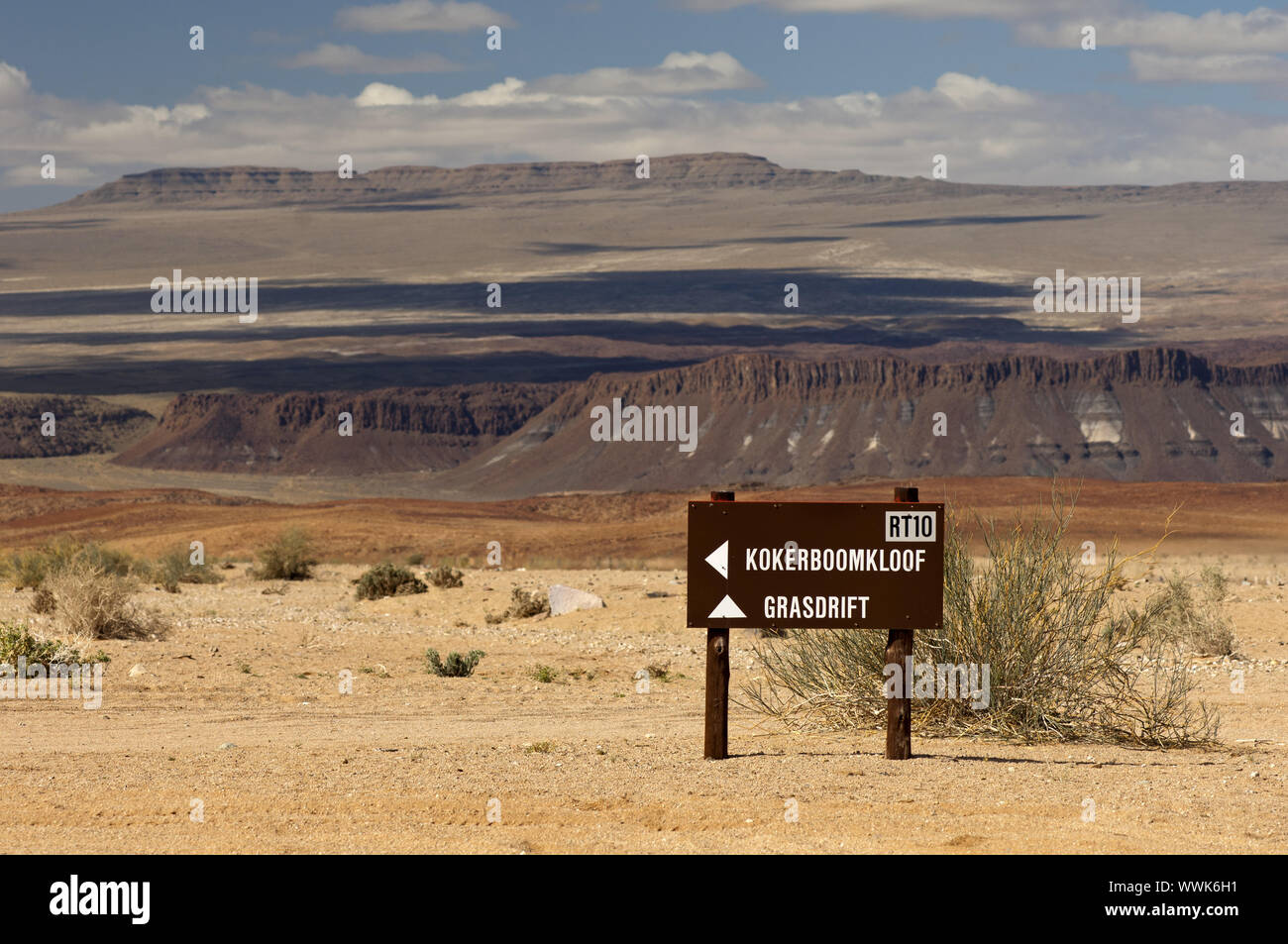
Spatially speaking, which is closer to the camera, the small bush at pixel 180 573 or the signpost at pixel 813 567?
the signpost at pixel 813 567

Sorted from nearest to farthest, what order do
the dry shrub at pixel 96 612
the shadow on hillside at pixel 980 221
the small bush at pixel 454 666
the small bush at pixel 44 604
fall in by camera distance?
the small bush at pixel 454 666, the dry shrub at pixel 96 612, the small bush at pixel 44 604, the shadow on hillside at pixel 980 221

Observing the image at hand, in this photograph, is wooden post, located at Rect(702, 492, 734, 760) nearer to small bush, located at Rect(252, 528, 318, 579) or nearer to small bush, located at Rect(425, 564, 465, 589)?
small bush, located at Rect(425, 564, 465, 589)

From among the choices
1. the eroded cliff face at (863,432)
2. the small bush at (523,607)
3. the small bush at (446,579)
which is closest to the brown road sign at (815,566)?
the small bush at (523,607)

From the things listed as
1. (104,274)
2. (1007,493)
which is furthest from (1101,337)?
(104,274)

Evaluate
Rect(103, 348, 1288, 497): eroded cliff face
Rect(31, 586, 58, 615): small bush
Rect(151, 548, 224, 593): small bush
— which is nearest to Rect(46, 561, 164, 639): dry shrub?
Rect(31, 586, 58, 615): small bush

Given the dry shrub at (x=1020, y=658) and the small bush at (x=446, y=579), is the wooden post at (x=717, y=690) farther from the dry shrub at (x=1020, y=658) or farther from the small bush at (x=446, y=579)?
the small bush at (x=446, y=579)

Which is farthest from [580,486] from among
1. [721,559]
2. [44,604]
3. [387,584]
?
[721,559]

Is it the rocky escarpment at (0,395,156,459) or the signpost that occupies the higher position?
the rocky escarpment at (0,395,156,459)
